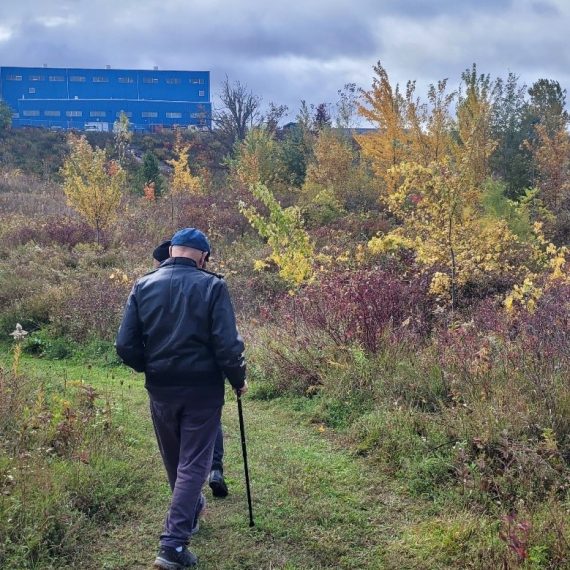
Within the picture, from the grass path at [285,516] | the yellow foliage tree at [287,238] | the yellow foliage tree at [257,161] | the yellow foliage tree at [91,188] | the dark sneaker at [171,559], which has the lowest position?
the grass path at [285,516]

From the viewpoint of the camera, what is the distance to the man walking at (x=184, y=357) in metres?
3.26

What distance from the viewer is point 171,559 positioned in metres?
3.27

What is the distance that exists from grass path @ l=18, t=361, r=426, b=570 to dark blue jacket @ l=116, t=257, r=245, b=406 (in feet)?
3.38

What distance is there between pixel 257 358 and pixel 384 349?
6.07ft

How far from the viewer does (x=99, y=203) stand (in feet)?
55.3

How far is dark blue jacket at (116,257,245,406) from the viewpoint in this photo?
325cm

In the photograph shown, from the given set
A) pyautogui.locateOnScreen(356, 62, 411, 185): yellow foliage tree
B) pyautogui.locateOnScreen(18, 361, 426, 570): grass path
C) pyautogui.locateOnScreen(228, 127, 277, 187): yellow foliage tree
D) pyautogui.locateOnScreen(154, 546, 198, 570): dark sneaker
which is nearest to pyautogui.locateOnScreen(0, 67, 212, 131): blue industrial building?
pyautogui.locateOnScreen(228, 127, 277, 187): yellow foliage tree

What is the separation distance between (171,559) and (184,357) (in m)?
1.17

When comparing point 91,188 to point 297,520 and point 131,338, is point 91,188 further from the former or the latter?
point 297,520

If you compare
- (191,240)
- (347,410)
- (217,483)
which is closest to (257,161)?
(347,410)

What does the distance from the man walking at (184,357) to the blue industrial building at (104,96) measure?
57.0m

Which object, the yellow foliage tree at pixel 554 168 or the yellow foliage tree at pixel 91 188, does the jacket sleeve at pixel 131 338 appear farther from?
the yellow foliage tree at pixel 554 168

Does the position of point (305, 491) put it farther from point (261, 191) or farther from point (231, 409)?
point (261, 191)

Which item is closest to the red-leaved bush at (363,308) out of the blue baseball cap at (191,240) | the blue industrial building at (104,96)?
the blue baseball cap at (191,240)
